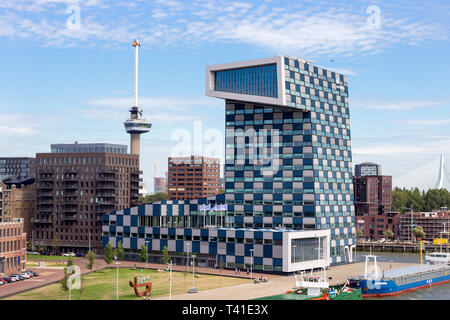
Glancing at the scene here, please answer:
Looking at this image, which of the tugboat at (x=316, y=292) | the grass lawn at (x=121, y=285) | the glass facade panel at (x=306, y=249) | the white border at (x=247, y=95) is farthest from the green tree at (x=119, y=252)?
the tugboat at (x=316, y=292)


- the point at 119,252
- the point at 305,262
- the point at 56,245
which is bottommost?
the point at 56,245

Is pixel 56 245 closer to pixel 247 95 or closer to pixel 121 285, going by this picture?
pixel 247 95

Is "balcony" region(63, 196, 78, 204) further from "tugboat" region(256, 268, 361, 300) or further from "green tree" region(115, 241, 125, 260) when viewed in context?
"tugboat" region(256, 268, 361, 300)

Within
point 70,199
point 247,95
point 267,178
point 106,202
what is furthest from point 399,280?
point 70,199

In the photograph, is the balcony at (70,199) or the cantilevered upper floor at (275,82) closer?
the cantilevered upper floor at (275,82)

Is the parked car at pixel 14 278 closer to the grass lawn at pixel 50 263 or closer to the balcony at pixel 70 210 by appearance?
the grass lawn at pixel 50 263

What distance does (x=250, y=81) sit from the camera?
502ft

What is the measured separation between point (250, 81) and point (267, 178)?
2582cm

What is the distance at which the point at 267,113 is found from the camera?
503 ft

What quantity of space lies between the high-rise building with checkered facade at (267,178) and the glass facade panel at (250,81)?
0.26m

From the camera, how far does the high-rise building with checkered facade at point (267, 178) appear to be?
146m
